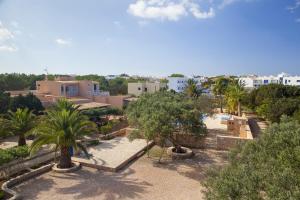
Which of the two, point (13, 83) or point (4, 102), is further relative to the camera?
point (13, 83)

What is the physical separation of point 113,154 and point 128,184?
5549mm

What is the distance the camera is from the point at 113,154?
739 inches

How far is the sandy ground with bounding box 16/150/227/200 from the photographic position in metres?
12.1

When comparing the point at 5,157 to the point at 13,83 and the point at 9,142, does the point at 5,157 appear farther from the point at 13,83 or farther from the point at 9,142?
the point at 13,83

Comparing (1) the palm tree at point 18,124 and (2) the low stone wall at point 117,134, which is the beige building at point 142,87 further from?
(1) the palm tree at point 18,124

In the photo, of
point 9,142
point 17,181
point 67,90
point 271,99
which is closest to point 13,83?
point 67,90

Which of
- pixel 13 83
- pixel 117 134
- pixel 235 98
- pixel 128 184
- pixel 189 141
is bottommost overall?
pixel 128 184

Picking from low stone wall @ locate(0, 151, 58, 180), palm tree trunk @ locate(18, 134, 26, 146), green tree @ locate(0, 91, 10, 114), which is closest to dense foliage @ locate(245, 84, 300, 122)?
low stone wall @ locate(0, 151, 58, 180)

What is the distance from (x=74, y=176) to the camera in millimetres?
14586

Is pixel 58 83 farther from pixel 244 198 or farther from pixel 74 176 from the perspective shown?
pixel 244 198

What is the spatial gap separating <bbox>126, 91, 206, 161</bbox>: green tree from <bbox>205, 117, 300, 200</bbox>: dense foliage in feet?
23.2

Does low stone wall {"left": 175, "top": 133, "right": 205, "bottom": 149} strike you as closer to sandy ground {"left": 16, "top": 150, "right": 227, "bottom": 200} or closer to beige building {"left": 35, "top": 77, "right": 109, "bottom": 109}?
sandy ground {"left": 16, "top": 150, "right": 227, "bottom": 200}

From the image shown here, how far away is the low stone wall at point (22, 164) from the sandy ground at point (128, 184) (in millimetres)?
1866

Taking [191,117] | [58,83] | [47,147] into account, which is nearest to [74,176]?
[47,147]
